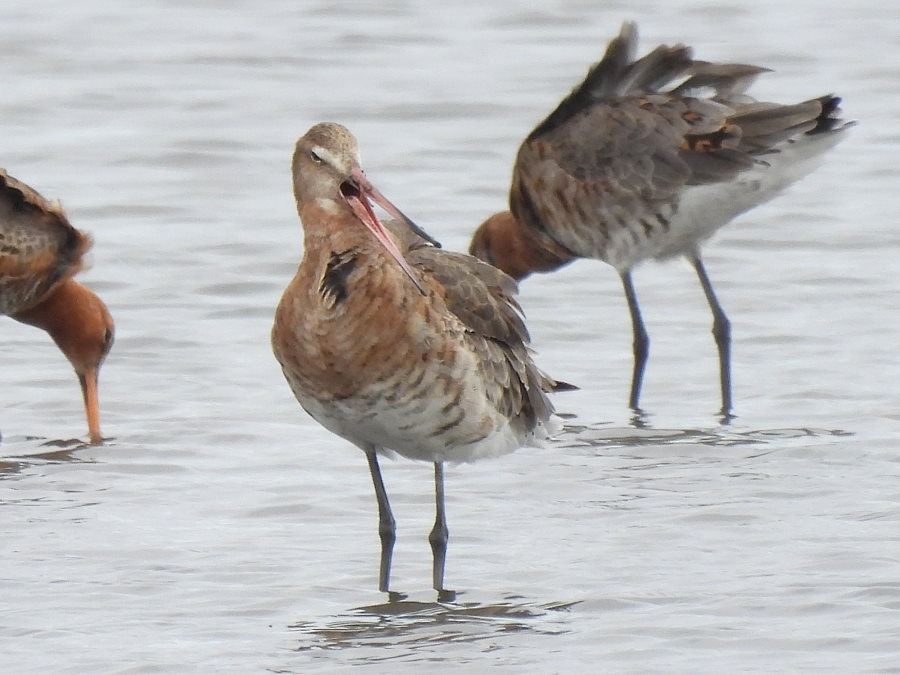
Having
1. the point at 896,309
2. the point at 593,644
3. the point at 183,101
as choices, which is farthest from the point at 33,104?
the point at 593,644

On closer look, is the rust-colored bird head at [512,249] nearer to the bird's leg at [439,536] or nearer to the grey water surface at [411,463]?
the grey water surface at [411,463]

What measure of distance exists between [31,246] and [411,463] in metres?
2.25

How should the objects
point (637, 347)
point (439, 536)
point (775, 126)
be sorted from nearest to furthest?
point (439, 536), point (775, 126), point (637, 347)

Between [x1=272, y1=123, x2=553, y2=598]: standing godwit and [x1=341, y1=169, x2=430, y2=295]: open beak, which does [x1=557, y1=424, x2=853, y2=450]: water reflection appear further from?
[x1=341, y1=169, x2=430, y2=295]: open beak

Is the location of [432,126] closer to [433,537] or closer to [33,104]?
[33,104]

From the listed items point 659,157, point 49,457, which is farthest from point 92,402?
point 659,157

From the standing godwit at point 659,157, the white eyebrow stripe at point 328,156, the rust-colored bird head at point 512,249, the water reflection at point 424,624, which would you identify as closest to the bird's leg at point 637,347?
the standing godwit at point 659,157

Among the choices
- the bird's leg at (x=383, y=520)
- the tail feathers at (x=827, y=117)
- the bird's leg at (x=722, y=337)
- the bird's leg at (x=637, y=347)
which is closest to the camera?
the bird's leg at (x=383, y=520)

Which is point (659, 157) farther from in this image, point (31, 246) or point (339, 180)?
point (339, 180)

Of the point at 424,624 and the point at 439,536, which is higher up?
the point at 439,536

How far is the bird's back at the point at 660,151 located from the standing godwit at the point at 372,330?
2888mm

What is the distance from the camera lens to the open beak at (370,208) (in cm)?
627

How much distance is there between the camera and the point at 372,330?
6270 mm

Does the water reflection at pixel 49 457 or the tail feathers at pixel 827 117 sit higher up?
the tail feathers at pixel 827 117
